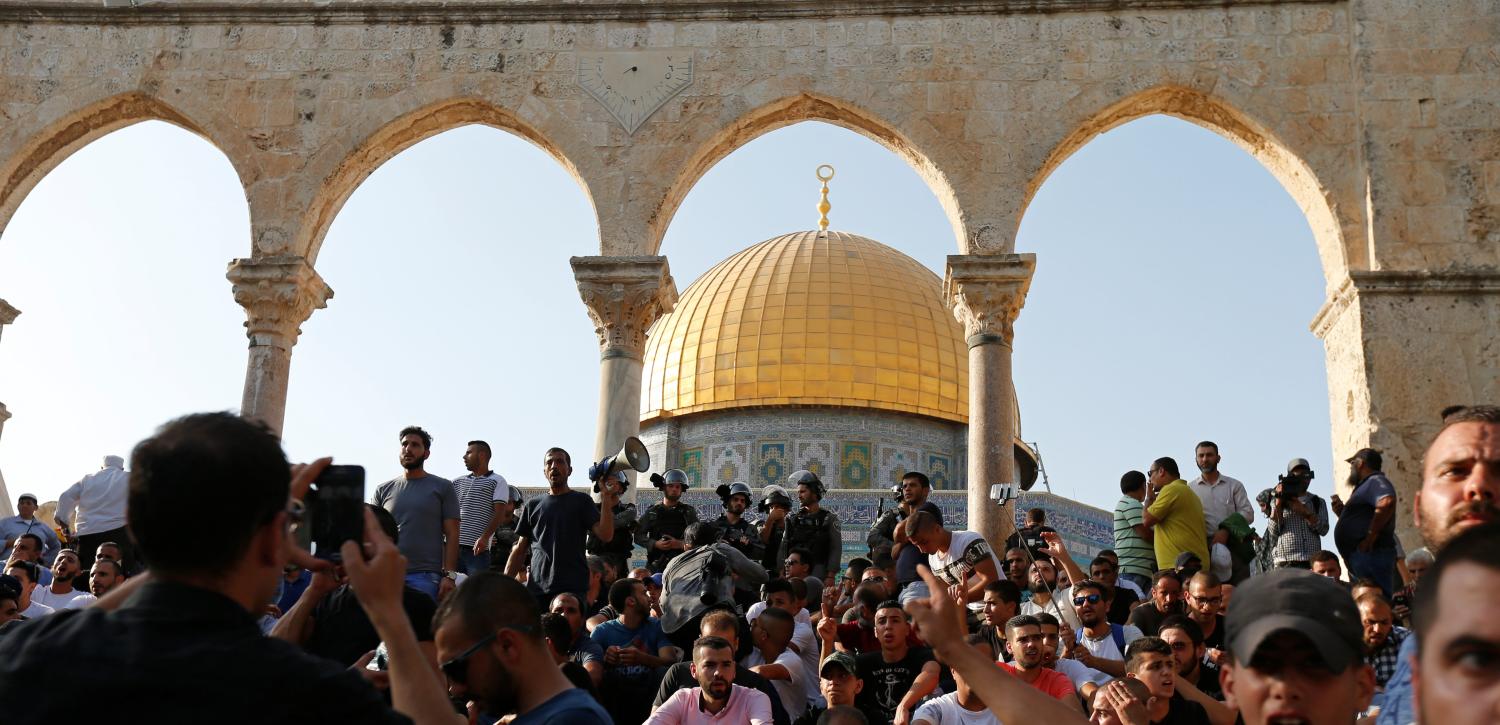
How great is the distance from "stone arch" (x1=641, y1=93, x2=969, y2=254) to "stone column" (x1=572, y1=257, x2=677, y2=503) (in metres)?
0.27

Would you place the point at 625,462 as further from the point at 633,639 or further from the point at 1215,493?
the point at 1215,493

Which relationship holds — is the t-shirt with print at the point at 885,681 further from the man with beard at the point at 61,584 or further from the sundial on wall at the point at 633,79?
the sundial on wall at the point at 633,79

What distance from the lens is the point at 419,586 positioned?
25.5ft

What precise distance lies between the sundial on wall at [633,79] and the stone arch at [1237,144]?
3277mm

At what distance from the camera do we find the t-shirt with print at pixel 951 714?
569cm

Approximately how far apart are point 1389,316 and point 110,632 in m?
11.4

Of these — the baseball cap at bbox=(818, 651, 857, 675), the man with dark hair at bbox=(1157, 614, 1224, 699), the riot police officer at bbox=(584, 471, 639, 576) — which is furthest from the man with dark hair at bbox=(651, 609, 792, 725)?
the riot police officer at bbox=(584, 471, 639, 576)

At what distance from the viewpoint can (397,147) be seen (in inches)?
533

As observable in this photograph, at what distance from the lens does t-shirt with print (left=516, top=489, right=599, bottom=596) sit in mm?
8812

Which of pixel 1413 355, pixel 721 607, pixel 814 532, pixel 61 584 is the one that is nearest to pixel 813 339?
pixel 1413 355

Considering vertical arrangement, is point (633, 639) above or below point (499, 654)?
above

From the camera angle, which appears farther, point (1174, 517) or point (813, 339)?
point (813, 339)

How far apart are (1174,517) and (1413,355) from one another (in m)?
3.14

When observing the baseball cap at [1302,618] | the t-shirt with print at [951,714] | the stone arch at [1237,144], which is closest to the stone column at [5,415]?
the stone arch at [1237,144]
